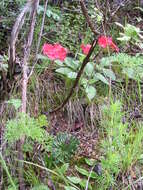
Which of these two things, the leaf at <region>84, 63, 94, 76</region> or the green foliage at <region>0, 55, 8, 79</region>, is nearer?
the green foliage at <region>0, 55, 8, 79</region>

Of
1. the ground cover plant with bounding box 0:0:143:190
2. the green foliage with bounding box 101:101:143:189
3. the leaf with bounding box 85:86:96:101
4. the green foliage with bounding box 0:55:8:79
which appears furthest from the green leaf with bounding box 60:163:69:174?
the green foliage with bounding box 0:55:8:79

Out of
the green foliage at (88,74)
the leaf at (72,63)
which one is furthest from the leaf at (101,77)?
the leaf at (72,63)

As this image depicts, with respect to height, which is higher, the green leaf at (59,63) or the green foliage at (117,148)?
the green leaf at (59,63)

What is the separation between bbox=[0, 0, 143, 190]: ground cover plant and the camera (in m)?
1.41

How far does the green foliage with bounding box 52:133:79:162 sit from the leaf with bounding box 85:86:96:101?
38cm

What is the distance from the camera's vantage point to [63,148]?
4.90ft

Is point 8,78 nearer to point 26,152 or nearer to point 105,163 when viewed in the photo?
point 26,152

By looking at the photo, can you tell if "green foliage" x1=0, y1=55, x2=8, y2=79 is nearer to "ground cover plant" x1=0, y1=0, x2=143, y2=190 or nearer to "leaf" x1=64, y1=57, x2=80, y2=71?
"ground cover plant" x1=0, y1=0, x2=143, y2=190

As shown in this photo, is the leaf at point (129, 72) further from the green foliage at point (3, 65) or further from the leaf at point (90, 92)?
the green foliage at point (3, 65)

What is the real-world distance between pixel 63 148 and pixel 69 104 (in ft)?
1.35

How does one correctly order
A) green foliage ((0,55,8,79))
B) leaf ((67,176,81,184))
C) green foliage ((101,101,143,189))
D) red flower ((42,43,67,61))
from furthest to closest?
1. red flower ((42,43,67,61))
2. green foliage ((0,55,8,79))
3. leaf ((67,176,81,184))
4. green foliage ((101,101,143,189))

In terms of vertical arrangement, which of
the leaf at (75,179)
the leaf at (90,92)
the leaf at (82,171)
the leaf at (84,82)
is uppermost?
the leaf at (84,82)

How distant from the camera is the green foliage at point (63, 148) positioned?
4.85ft

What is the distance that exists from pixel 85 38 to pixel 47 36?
0.85 feet
